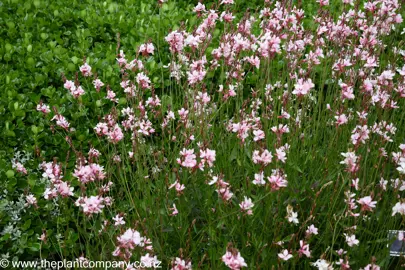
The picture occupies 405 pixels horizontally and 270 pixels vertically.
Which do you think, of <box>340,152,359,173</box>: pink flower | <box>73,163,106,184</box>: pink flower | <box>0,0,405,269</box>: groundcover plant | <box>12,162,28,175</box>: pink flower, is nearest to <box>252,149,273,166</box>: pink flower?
<box>0,0,405,269</box>: groundcover plant

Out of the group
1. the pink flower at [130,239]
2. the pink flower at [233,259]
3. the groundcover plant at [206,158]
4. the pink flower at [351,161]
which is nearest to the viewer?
the pink flower at [233,259]

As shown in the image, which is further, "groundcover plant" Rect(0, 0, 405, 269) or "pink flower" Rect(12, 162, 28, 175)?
"pink flower" Rect(12, 162, 28, 175)

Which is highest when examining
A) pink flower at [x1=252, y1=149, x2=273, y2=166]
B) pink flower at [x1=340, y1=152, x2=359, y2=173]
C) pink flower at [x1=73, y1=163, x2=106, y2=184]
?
pink flower at [x1=73, y1=163, x2=106, y2=184]

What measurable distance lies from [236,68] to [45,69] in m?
1.42

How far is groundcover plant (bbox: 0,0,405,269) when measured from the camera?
2.67m

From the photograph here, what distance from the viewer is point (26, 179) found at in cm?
351

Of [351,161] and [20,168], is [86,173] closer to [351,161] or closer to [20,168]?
[20,168]

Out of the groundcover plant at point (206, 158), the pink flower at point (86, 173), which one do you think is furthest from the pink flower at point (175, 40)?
the pink flower at point (86, 173)

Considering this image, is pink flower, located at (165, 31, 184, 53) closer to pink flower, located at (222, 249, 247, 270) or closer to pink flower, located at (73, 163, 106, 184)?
pink flower, located at (73, 163, 106, 184)

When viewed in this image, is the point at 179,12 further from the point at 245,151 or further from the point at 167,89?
the point at 245,151

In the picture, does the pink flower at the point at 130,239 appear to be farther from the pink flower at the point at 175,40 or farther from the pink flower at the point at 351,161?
the pink flower at the point at 175,40

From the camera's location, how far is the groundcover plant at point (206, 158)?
2666 millimetres

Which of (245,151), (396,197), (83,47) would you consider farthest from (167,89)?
(396,197)

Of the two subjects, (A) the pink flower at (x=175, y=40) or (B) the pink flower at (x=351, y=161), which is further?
(A) the pink flower at (x=175, y=40)
